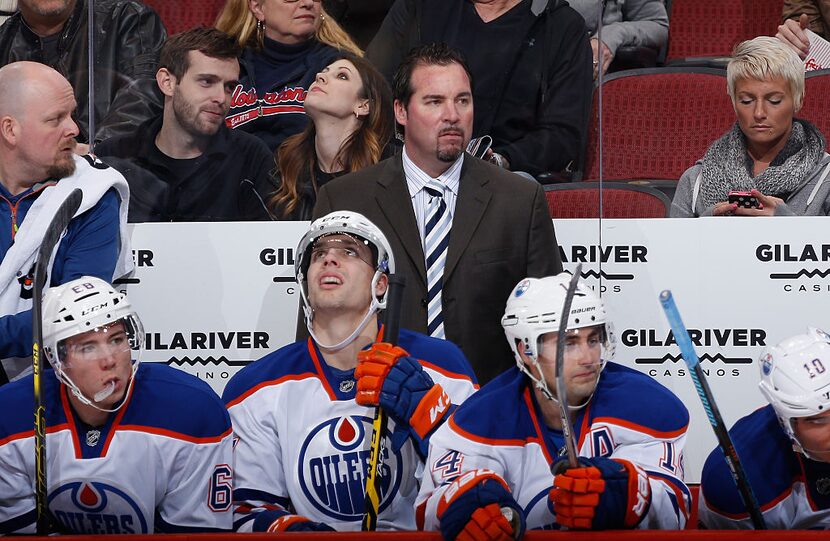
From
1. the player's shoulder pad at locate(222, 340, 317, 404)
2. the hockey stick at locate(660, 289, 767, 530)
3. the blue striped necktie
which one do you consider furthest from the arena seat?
the player's shoulder pad at locate(222, 340, 317, 404)

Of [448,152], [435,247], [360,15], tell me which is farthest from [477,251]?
[360,15]

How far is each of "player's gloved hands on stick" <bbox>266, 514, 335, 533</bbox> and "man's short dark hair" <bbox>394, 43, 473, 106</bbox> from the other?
134cm

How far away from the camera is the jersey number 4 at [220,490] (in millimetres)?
2865

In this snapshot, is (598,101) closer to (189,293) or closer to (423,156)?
(423,156)

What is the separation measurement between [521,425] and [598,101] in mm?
1345

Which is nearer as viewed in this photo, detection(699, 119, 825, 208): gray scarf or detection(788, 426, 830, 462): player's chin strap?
detection(788, 426, 830, 462): player's chin strap

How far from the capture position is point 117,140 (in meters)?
3.81

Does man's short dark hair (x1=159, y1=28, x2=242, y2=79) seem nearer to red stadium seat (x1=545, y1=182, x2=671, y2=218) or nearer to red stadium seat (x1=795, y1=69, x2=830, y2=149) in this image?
red stadium seat (x1=545, y1=182, x2=671, y2=218)

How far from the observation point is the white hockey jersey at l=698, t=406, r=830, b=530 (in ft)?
9.14

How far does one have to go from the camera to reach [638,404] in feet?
9.35

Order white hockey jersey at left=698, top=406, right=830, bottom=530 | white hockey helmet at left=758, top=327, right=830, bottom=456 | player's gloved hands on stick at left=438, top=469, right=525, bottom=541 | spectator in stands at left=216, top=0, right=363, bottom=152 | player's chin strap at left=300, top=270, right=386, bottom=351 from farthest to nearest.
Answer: spectator in stands at left=216, top=0, right=363, bottom=152 < player's chin strap at left=300, top=270, right=386, bottom=351 < white hockey jersey at left=698, top=406, right=830, bottom=530 < white hockey helmet at left=758, top=327, right=830, bottom=456 < player's gloved hands on stick at left=438, top=469, right=525, bottom=541

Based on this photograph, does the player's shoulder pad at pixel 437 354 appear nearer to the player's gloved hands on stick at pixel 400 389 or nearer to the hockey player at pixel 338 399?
the hockey player at pixel 338 399

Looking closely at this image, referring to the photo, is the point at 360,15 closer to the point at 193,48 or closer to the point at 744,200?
the point at 193,48

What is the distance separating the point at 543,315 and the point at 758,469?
599 millimetres
